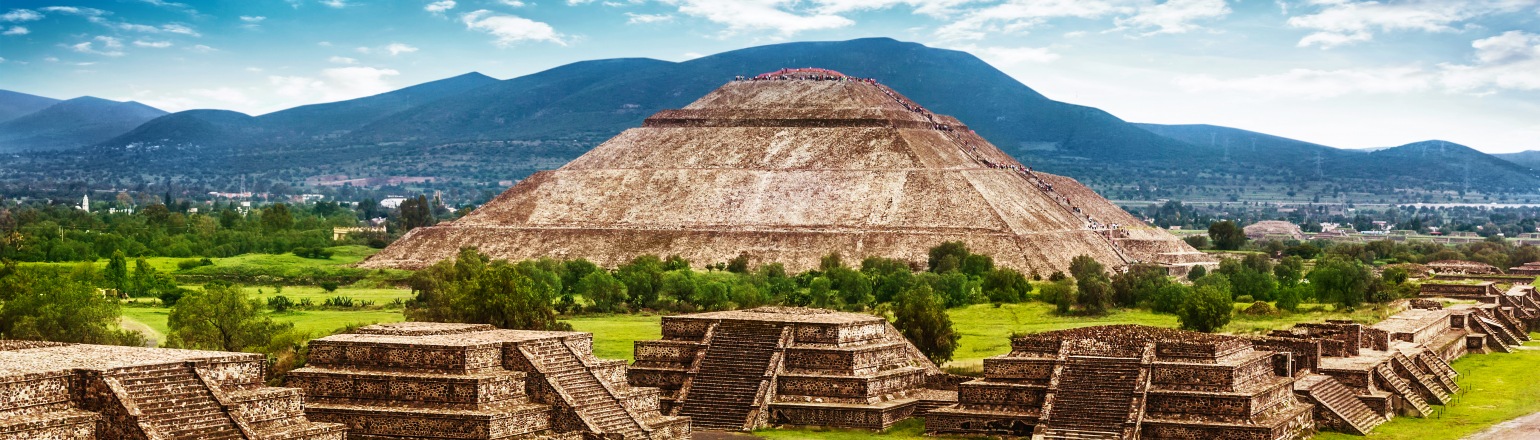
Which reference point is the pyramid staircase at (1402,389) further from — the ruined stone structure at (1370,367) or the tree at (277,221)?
the tree at (277,221)

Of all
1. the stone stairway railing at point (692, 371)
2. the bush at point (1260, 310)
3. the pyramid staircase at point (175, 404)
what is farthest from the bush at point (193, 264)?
the pyramid staircase at point (175, 404)

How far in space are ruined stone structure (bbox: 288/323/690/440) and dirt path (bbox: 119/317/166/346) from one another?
1066 inches

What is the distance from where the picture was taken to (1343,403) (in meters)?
Answer: 53.6

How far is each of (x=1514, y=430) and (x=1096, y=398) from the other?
40.4 feet

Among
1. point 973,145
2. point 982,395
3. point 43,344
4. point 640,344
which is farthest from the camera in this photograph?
point 973,145

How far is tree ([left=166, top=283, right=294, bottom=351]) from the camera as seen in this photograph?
6256 centimetres

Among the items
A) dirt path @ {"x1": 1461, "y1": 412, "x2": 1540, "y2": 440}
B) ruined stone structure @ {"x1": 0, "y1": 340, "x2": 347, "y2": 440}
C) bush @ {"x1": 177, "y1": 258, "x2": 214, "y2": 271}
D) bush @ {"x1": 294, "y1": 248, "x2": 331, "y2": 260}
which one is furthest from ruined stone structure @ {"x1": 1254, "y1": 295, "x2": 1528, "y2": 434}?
bush @ {"x1": 294, "y1": 248, "x2": 331, "y2": 260}

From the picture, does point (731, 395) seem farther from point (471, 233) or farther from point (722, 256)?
point (471, 233)

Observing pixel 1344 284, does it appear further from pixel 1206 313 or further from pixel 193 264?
pixel 193 264

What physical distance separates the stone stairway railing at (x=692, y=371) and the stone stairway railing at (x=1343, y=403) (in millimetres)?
15681

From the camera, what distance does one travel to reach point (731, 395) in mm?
52688

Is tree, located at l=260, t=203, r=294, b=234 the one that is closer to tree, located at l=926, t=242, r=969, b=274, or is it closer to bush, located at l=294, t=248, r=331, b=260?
bush, located at l=294, t=248, r=331, b=260

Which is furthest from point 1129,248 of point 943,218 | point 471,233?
point 471,233

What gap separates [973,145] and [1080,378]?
412 ft
